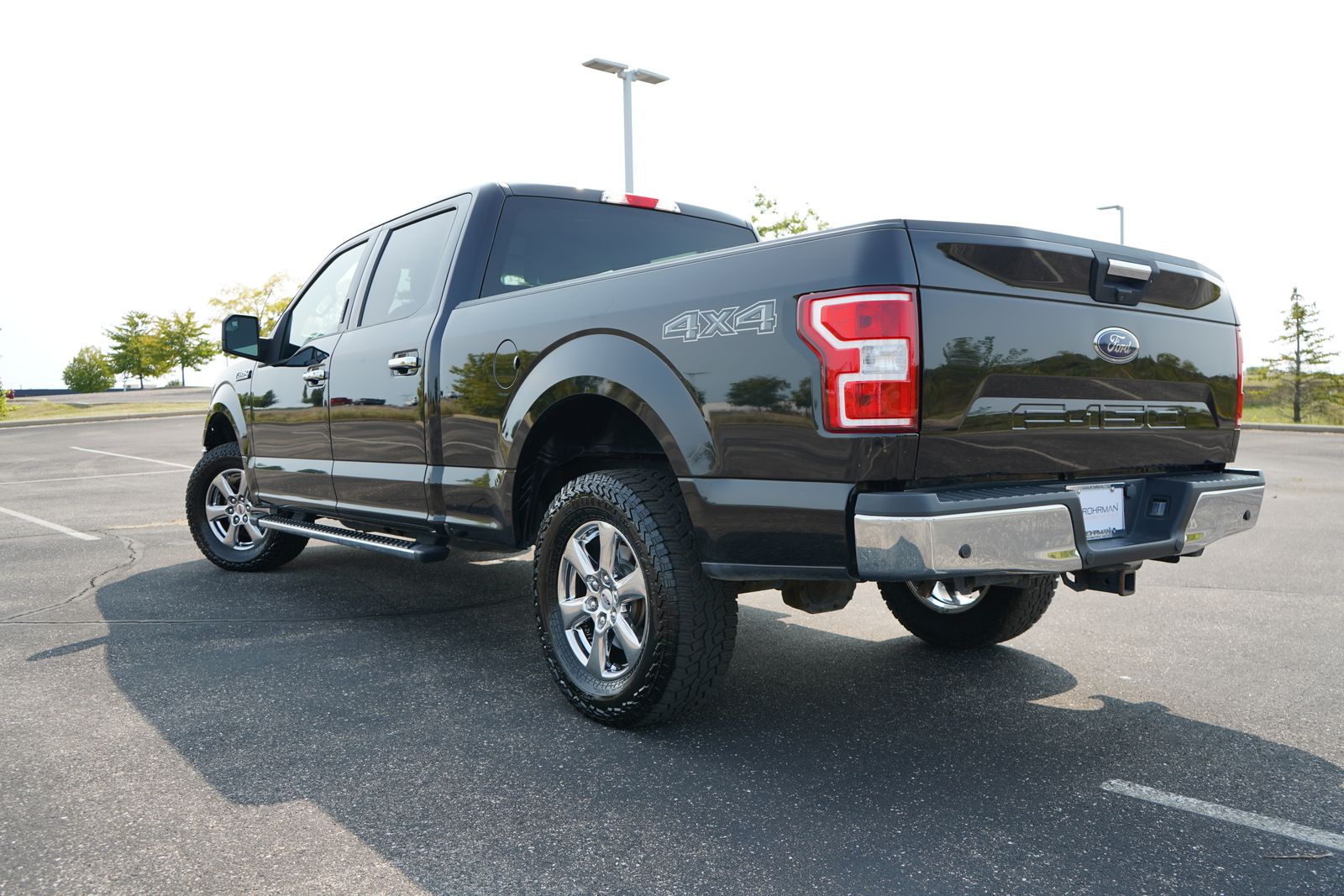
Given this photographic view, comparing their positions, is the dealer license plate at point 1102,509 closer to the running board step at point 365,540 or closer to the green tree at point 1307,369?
the running board step at point 365,540

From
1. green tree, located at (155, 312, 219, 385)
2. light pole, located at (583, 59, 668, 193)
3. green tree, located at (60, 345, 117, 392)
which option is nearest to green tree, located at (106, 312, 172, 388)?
green tree, located at (155, 312, 219, 385)

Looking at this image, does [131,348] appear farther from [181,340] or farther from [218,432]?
[218,432]

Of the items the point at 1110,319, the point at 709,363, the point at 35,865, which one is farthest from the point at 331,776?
the point at 1110,319

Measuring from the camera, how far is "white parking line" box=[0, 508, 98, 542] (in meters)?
8.29

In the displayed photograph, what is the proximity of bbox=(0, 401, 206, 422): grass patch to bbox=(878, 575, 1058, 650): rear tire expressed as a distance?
30.5 metres

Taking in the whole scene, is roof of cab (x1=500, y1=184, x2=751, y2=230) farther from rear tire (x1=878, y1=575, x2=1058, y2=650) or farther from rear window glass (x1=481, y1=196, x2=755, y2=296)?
rear tire (x1=878, y1=575, x2=1058, y2=650)

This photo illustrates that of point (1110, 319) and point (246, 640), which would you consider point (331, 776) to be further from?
point (1110, 319)

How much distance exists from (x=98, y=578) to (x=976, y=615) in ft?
17.5

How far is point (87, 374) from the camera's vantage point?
9169cm

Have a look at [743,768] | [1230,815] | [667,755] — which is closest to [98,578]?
[667,755]

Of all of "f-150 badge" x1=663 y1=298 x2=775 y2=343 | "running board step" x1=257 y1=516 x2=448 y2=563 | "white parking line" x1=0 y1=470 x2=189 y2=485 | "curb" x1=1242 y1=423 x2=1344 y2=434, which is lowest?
"curb" x1=1242 y1=423 x2=1344 y2=434

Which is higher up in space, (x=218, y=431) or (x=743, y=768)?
(x=218, y=431)

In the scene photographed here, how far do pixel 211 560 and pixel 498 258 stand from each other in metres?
3.41

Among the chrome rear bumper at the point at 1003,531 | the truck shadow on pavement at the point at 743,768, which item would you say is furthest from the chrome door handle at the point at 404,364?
the chrome rear bumper at the point at 1003,531
